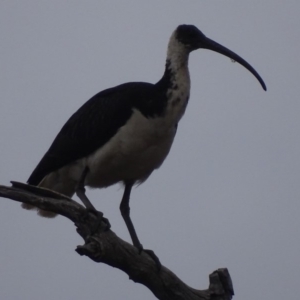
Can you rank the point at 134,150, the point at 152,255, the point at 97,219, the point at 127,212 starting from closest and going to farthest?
the point at 97,219
the point at 152,255
the point at 134,150
the point at 127,212

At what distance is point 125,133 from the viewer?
9922 mm

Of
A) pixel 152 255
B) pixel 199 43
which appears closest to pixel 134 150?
pixel 152 255

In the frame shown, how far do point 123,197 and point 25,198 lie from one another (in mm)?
2842

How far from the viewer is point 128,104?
10.1 m

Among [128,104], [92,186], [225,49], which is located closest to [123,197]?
[92,186]

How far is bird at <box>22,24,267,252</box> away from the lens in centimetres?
986

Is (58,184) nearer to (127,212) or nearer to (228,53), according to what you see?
(127,212)

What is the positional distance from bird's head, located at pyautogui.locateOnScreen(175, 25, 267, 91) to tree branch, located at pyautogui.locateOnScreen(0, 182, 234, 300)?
2.49 m

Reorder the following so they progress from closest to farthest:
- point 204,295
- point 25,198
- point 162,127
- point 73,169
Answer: point 25,198 → point 204,295 → point 162,127 → point 73,169

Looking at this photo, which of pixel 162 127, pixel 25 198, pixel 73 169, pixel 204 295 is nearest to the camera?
pixel 25 198

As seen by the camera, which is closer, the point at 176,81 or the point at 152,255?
the point at 152,255

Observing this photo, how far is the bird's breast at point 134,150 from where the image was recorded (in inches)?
387

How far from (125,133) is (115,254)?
173 cm

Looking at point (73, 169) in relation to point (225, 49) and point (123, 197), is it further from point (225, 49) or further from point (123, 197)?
point (225, 49)
